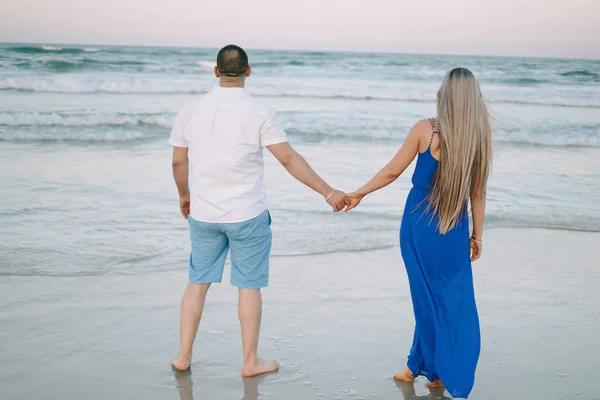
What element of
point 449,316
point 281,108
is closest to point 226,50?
point 449,316

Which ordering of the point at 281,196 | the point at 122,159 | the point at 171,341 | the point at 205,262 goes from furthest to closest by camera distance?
the point at 122,159
the point at 281,196
the point at 171,341
the point at 205,262

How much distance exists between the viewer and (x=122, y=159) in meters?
10.4

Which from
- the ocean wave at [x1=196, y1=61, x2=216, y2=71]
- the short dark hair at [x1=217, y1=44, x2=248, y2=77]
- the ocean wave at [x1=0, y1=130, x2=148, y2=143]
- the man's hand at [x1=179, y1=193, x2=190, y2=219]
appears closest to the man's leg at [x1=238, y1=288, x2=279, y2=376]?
the man's hand at [x1=179, y1=193, x2=190, y2=219]

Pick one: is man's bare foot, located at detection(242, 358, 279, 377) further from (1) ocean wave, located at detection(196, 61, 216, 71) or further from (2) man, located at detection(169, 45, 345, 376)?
(1) ocean wave, located at detection(196, 61, 216, 71)

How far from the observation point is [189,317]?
3631 millimetres

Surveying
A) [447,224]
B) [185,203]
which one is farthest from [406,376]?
[185,203]

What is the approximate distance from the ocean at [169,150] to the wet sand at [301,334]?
1.89 feet

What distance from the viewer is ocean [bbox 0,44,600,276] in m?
6.23

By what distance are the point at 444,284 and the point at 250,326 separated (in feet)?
3.40

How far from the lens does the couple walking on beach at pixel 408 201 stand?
326 centimetres

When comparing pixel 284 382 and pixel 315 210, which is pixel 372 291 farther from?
pixel 315 210

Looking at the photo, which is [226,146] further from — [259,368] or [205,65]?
[205,65]

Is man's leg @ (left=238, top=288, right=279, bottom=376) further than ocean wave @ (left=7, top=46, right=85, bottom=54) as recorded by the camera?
No

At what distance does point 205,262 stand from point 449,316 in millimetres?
1279
